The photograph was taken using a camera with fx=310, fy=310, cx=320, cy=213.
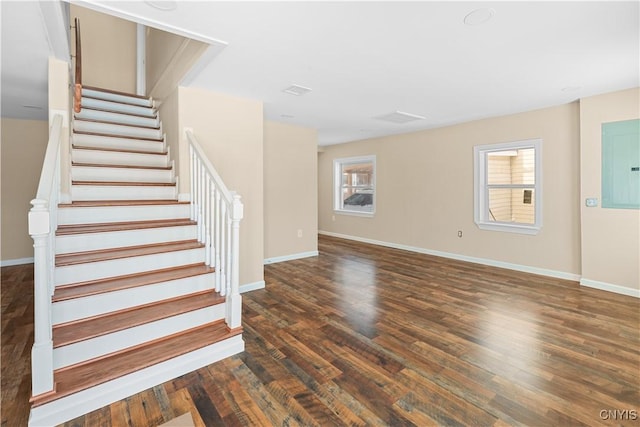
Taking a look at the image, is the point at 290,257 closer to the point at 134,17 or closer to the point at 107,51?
the point at 134,17

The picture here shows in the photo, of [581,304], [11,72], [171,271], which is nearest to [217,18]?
[171,271]

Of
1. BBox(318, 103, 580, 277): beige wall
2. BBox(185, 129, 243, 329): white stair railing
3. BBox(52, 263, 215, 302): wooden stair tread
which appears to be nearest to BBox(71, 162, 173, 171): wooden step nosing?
BBox(185, 129, 243, 329): white stair railing

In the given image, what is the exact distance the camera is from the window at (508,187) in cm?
462

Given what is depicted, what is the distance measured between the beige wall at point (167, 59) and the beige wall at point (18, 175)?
1.93 metres

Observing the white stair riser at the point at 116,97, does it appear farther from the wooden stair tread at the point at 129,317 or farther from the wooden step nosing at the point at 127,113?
the wooden stair tread at the point at 129,317

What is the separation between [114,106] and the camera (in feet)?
14.4

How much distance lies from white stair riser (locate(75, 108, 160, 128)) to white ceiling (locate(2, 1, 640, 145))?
1.87 feet

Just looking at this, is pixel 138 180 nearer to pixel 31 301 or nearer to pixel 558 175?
pixel 31 301

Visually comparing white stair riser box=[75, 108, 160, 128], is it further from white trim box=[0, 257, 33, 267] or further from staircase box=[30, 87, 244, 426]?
white trim box=[0, 257, 33, 267]

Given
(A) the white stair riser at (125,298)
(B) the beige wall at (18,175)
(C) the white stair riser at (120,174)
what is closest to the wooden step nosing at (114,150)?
(C) the white stair riser at (120,174)

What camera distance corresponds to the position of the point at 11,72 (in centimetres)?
Answer: 296

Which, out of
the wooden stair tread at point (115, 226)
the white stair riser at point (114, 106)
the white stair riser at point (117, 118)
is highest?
the white stair riser at point (114, 106)

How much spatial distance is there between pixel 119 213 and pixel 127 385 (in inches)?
66.2

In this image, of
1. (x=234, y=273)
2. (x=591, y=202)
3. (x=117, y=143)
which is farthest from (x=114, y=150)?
(x=591, y=202)
